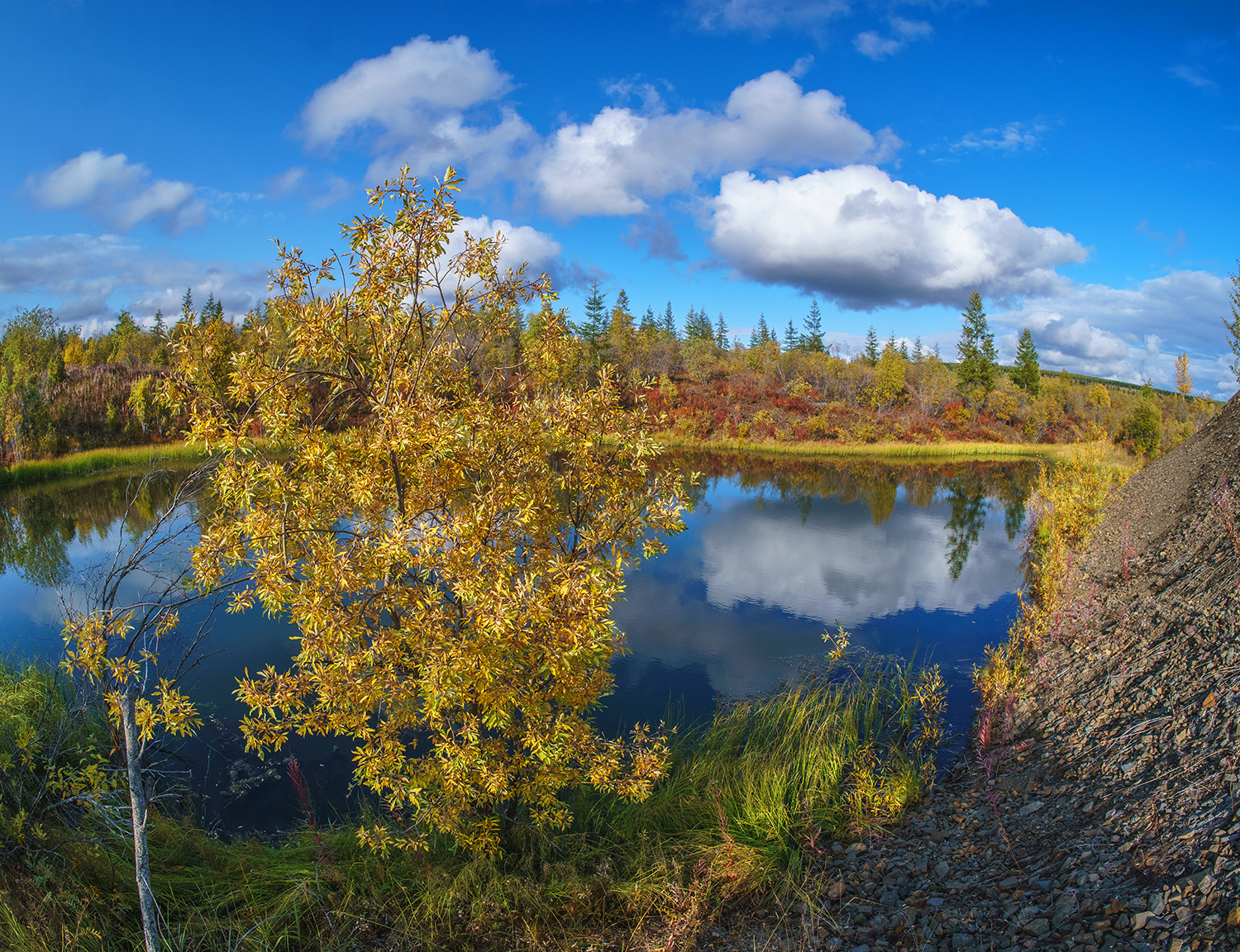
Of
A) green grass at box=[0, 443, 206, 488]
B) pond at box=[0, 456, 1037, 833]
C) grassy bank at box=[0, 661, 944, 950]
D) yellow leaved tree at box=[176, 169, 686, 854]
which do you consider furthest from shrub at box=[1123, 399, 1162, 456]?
green grass at box=[0, 443, 206, 488]

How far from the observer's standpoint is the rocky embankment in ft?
14.3

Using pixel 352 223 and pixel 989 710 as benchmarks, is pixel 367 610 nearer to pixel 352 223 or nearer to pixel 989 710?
pixel 352 223

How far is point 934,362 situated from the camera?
77875 millimetres

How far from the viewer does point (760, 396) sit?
60.5m

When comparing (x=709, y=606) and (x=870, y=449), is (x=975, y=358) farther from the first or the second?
(x=709, y=606)

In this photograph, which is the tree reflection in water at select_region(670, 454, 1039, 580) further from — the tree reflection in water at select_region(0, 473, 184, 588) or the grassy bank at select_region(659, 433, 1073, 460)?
the tree reflection in water at select_region(0, 473, 184, 588)

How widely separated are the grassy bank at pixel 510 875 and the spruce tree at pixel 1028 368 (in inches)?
3062

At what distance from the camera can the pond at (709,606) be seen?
332 inches

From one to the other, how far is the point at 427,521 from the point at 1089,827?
596 cm

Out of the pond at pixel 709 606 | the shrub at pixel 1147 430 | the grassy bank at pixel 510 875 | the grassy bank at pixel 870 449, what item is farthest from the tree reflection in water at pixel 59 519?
the shrub at pixel 1147 430

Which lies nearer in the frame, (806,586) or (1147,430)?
(806,586)

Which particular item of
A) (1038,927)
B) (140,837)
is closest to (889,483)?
(1038,927)

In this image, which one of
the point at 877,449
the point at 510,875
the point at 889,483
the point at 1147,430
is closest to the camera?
the point at 510,875

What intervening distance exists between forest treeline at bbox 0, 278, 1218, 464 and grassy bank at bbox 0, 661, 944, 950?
2868 cm
